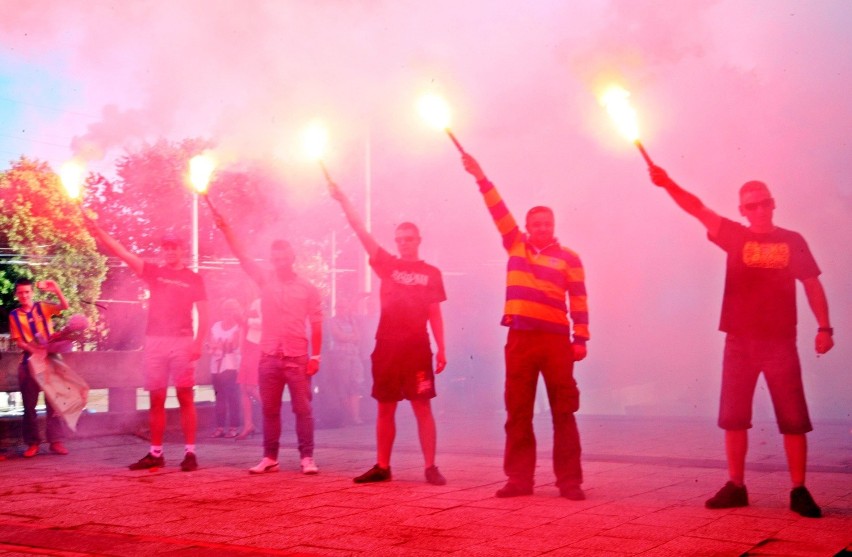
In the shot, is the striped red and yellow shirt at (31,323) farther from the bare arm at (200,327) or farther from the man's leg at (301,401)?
the man's leg at (301,401)

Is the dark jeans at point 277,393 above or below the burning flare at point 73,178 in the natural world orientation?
below

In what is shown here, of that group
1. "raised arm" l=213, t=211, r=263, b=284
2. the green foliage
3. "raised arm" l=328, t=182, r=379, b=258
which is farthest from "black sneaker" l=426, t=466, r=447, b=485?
the green foliage

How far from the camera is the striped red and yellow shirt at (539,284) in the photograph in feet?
21.1

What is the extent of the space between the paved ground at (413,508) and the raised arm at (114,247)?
1575 millimetres

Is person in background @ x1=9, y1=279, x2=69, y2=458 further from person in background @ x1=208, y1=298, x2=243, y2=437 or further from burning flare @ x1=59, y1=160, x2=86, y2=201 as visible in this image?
person in background @ x1=208, y1=298, x2=243, y2=437

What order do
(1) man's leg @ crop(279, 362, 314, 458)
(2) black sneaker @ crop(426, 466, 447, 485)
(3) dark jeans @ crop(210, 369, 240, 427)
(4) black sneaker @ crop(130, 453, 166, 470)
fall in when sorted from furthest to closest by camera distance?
1. (3) dark jeans @ crop(210, 369, 240, 427)
2. (4) black sneaker @ crop(130, 453, 166, 470)
3. (1) man's leg @ crop(279, 362, 314, 458)
4. (2) black sneaker @ crop(426, 466, 447, 485)

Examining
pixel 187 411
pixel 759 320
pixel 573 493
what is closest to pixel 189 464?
pixel 187 411

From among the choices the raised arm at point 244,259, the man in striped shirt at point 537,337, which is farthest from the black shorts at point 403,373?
the raised arm at point 244,259

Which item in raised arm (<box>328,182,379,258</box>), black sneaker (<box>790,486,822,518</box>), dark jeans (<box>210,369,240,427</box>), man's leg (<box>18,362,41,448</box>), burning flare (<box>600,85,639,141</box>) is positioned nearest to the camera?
black sneaker (<box>790,486,822,518</box>)

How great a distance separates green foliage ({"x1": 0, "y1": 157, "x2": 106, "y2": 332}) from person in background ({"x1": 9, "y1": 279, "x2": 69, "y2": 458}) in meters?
20.5

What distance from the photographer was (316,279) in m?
15.9

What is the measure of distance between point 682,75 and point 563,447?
860cm

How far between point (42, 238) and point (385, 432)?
88.1ft

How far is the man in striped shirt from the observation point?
6371 millimetres
